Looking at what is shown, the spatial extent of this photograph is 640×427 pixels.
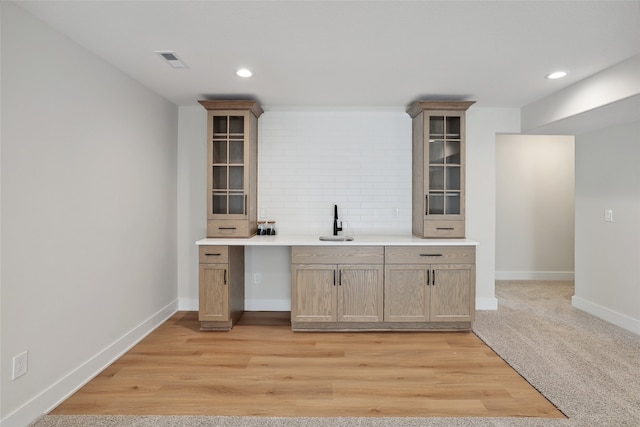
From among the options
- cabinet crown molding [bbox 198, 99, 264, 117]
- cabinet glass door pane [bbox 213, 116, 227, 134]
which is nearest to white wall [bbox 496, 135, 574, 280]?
cabinet crown molding [bbox 198, 99, 264, 117]

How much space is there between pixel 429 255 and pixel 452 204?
70 centimetres

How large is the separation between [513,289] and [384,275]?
9.39 ft

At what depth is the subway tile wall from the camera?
4.29 metres

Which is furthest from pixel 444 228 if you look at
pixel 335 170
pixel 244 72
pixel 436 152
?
pixel 244 72

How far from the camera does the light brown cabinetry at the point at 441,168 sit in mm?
3820

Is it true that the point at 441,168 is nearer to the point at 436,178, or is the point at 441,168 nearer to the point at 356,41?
the point at 436,178

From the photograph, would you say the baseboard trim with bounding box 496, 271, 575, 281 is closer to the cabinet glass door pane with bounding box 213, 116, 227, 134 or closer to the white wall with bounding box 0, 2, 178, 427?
the cabinet glass door pane with bounding box 213, 116, 227, 134

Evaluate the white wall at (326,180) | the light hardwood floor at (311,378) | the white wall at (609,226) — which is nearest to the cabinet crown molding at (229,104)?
the white wall at (326,180)

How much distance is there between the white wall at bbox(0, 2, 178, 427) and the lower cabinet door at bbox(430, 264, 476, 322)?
2.86 m

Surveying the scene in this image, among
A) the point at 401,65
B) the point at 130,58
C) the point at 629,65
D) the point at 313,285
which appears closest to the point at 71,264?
the point at 130,58

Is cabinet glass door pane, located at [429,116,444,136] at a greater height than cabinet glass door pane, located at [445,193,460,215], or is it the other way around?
cabinet glass door pane, located at [429,116,444,136]

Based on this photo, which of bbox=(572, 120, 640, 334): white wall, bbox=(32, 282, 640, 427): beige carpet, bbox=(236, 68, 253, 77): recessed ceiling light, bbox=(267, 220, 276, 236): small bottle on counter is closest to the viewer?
bbox=(32, 282, 640, 427): beige carpet

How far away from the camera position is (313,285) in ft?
11.8

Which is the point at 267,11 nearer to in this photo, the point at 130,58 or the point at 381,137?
the point at 130,58
